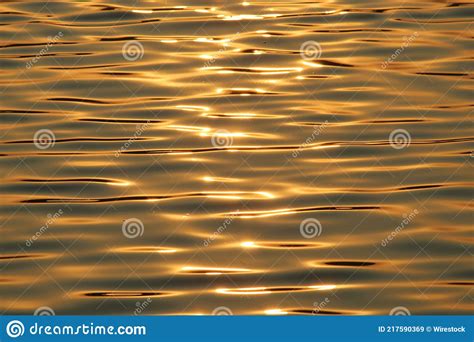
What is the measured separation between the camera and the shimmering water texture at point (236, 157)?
3631mm

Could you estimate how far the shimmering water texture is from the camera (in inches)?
143

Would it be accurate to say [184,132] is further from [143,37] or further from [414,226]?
[414,226]

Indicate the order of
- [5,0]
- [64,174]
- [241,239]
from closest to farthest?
[241,239] → [64,174] → [5,0]

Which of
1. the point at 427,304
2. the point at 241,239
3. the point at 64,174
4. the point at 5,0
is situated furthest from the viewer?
the point at 5,0

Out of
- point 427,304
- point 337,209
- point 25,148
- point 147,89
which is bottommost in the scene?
point 427,304

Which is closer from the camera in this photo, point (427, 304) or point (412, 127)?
point (427, 304)

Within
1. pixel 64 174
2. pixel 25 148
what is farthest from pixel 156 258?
pixel 25 148

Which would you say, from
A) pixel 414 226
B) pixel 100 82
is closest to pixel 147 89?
pixel 100 82

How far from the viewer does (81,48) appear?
480 cm

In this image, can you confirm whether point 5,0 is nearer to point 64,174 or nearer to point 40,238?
point 64,174

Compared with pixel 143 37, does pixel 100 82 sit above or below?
below

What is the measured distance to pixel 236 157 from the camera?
4.18m

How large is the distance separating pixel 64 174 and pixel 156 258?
67cm

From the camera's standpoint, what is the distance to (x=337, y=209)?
3.93 metres
